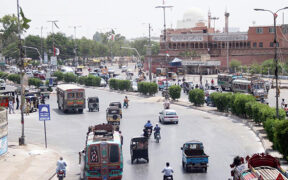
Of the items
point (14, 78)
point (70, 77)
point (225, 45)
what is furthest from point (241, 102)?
point (225, 45)

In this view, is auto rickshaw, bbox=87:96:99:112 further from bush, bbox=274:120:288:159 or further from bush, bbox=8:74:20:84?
bush, bbox=8:74:20:84

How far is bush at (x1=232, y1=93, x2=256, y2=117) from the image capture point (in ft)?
137

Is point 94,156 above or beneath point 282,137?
beneath

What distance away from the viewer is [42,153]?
99.0 feet

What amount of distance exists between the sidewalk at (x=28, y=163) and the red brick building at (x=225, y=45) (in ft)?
248

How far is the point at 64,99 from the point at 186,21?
111 m

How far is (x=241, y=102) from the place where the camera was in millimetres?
42406

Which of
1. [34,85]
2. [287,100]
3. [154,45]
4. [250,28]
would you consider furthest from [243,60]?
[154,45]

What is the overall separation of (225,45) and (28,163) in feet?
309

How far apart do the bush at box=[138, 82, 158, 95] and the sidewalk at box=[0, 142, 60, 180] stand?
114 ft

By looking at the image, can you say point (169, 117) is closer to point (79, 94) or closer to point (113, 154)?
point (79, 94)

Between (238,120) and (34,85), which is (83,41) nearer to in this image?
(34,85)

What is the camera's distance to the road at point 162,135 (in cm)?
2545

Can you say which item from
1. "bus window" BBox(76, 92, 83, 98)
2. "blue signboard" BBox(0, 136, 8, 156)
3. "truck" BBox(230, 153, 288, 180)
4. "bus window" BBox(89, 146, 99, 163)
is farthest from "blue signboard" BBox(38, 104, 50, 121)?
"bus window" BBox(76, 92, 83, 98)
